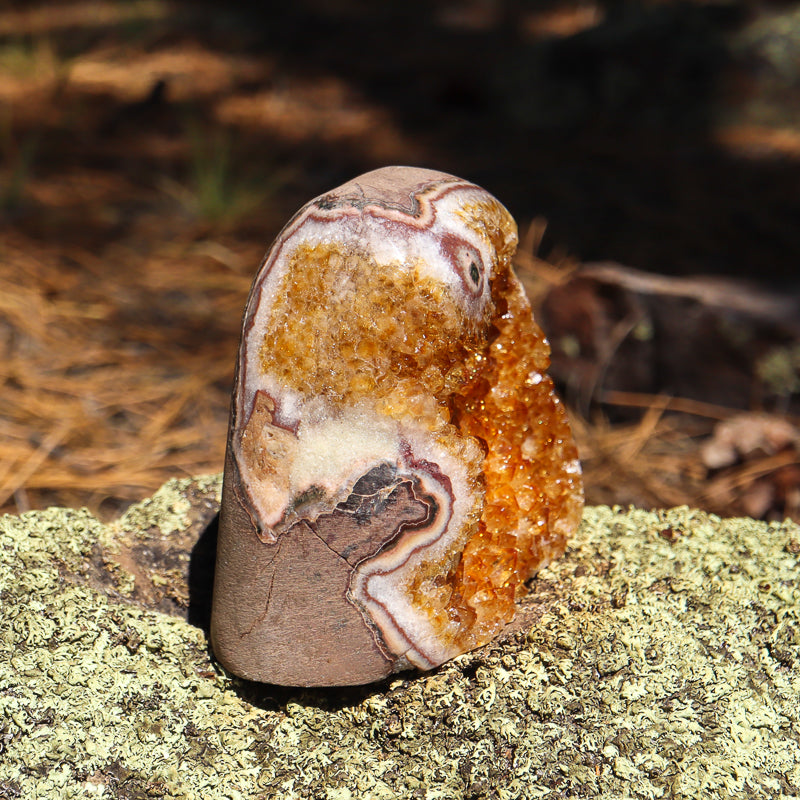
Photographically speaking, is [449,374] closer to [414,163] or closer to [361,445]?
[361,445]

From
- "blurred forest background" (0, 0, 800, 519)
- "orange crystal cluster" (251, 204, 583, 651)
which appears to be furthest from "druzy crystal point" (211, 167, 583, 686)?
"blurred forest background" (0, 0, 800, 519)

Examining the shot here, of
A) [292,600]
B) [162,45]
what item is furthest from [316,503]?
[162,45]

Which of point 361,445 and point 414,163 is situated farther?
point 414,163

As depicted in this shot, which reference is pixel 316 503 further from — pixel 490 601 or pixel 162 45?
pixel 162 45

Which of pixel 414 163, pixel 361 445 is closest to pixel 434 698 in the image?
pixel 361 445

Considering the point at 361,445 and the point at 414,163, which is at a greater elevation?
the point at 361,445

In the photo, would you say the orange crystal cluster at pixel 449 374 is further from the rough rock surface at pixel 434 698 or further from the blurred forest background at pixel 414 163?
the blurred forest background at pixel 414 163

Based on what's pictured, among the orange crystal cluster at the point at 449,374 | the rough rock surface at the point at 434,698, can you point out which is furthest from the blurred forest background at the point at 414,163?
the orange crystal cluster at the point at 449,374

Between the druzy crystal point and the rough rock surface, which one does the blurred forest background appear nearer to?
the rough rock surface
